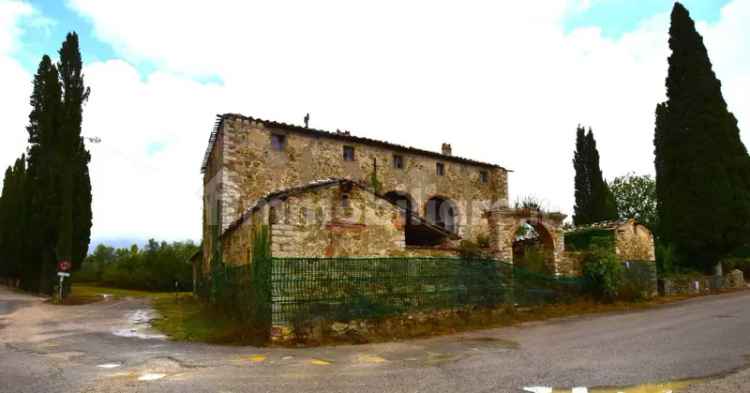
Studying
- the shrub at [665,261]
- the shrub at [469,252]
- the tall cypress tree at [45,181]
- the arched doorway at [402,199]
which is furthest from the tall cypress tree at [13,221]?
the shrub at [665,261]

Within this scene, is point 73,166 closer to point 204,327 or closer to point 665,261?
point 204,327

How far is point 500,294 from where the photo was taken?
1427 cm

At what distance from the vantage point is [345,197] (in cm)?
1289

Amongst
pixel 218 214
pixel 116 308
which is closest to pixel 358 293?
pixel 218 214

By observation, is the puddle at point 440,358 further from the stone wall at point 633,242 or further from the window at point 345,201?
the stone wall at point 633,242

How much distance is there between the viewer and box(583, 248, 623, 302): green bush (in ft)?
56.4

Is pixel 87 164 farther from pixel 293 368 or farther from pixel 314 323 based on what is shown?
pixel 293 368

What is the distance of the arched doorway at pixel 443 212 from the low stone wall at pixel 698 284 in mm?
10510

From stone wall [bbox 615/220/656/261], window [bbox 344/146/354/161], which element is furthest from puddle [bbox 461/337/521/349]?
Result: window [bbox 344/146/354/161]

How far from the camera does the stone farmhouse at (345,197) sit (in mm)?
12297

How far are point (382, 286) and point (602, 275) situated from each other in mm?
9526

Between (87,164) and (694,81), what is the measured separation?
115 feet

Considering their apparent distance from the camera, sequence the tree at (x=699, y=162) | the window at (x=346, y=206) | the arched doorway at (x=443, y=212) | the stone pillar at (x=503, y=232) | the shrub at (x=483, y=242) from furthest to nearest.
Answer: the arched doorway at (x=443, y=212) < the tree at (x=699, y=162) < the shrub at (x=483, y=242) < the stone pillar at (x=503, y=232) < the window at (x=346, y=206)

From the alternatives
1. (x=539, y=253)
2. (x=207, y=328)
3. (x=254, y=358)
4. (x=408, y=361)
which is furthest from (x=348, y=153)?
(x=408, y=361)
